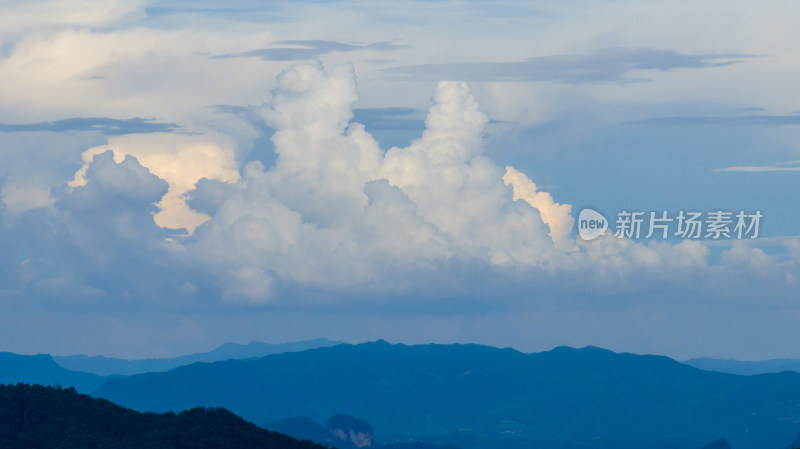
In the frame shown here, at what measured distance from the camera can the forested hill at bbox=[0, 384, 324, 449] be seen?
499 feet

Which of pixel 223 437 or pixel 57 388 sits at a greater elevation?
pixel 57 388

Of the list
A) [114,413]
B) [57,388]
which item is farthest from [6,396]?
[114,413]

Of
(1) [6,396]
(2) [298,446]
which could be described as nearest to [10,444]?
(1) [6,396]

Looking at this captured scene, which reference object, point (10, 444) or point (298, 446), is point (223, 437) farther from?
point (10, 444)

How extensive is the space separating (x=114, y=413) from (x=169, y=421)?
8932 mm

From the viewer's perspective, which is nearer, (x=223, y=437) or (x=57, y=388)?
(x=223, y=437)

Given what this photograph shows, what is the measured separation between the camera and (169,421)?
160750mm

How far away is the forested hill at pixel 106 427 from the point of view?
15214 centimetres

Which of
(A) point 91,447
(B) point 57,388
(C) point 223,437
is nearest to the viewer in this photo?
(A) point 91,447

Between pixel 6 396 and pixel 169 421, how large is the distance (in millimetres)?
29150

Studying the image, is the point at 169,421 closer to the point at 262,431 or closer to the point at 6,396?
the point at 262,431

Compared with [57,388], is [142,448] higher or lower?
lower

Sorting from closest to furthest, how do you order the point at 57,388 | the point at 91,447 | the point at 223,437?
the point at 91,447 < the point at 223,437 < the point at 57,388

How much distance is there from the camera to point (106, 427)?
157 meters
